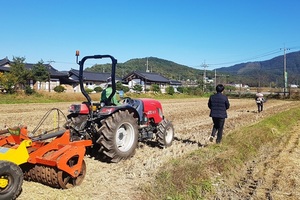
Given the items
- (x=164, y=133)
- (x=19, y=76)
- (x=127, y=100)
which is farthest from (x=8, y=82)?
(x=164, y=133)

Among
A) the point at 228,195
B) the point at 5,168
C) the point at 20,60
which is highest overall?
the point at 20,60

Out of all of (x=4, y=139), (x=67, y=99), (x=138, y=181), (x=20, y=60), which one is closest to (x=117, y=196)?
(x=138, y=181)

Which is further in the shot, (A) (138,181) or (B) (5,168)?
(A) (138,181)

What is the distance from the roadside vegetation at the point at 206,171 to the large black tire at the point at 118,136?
2.85 ft

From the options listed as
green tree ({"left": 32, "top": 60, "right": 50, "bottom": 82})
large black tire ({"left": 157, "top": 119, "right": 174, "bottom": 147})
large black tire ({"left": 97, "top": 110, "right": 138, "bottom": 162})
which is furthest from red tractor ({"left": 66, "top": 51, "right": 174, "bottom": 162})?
green tree ({"left": 32, "top": 60, "right": 50, "bottom": 82})

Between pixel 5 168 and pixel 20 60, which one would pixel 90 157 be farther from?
pixel 20 60

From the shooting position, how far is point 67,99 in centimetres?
2659

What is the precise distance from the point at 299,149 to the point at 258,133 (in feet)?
4.41

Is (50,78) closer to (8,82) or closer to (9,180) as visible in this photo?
(8,82)

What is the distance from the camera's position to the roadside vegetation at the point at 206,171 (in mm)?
4195

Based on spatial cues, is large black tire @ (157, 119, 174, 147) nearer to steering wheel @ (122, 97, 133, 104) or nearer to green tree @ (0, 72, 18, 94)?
steering wheel @ (122, 97, 133, 104)

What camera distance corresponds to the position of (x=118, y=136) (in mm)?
5609

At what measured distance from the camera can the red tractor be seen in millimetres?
5230

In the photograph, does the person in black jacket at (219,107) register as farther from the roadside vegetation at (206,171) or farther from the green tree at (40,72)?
the green tree at (40,72)
